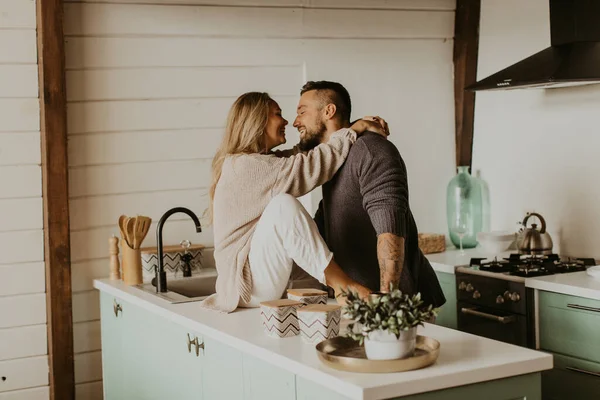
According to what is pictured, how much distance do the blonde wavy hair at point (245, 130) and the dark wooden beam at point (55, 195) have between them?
962mm

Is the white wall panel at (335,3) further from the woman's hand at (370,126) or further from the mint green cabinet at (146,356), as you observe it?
the mint green cabinet at (146,356)

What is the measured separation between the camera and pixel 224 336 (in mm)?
2805

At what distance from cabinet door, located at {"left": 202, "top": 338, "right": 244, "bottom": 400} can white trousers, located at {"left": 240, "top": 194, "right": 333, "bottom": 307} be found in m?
0.34

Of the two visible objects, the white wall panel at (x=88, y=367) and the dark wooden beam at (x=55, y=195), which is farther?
the white wall panel at (x=88, y=367)

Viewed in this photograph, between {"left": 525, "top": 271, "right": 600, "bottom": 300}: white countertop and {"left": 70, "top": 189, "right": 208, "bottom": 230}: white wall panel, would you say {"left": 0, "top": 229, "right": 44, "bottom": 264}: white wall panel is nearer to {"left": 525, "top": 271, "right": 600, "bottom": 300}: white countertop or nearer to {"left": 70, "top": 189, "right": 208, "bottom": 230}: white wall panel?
{"left": 70, "top": 189, "right": 208, "bottom": 230}: white wall panel

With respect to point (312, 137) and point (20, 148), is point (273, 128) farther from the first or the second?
point (20, 148)

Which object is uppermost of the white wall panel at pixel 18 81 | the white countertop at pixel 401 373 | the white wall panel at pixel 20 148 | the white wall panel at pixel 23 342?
the white wall panel at pixel 18 81

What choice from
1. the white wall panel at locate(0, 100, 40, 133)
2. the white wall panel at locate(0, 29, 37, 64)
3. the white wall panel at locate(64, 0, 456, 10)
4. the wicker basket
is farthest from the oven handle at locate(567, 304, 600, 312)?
the white wall panel at locate(0, 29, 37, 64)

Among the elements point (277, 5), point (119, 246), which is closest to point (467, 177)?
point (277, 5)

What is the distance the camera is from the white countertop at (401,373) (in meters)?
2.12

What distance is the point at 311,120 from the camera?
11.7ft

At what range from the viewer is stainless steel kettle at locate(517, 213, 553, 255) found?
4355 millimetres

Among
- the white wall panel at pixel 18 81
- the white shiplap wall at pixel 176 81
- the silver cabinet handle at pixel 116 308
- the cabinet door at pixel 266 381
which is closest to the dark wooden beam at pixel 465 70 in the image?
the white shiplap wall at pixel 176 81

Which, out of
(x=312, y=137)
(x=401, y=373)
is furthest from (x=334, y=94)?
(x=401, y=373)
